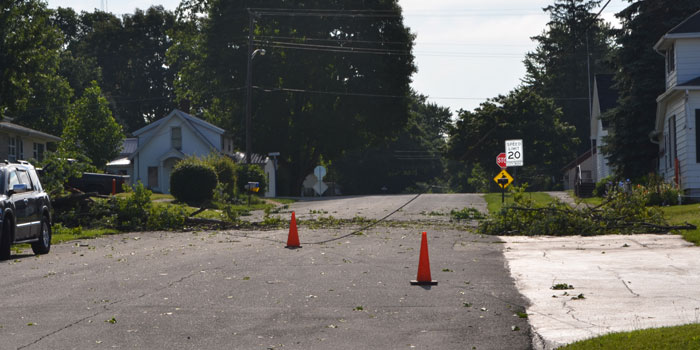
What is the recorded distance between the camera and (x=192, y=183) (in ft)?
139

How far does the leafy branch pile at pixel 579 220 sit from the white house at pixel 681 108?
7.82 m

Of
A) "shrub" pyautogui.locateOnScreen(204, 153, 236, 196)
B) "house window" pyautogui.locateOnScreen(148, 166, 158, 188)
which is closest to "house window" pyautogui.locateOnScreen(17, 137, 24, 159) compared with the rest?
"shrub" pyautogui.locateOnScreen(204, 153, 236, 196)

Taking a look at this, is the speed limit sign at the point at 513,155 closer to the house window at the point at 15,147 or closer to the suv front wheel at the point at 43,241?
the suv front wheel at the point at 43,241

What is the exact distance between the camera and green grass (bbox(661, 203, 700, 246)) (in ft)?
→ 63.3

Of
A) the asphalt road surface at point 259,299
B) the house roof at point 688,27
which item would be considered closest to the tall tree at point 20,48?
the asphalt road surface at point 259,299

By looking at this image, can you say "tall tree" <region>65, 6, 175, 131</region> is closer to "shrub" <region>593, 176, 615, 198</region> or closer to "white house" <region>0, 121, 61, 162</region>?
"white house" <region>0, 121, 61, 162</region>

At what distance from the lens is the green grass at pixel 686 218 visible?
19.3 meters

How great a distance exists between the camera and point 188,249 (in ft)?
64.3

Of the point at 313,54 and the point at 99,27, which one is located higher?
the point at 99,27

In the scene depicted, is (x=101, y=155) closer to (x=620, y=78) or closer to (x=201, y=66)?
(x=201, y=66)

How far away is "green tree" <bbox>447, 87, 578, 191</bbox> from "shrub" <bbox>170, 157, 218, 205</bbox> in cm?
3526

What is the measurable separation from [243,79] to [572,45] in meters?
43.0

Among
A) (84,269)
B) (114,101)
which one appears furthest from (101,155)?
(84,269)

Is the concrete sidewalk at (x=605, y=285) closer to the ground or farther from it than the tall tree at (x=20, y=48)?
closer to the ground
